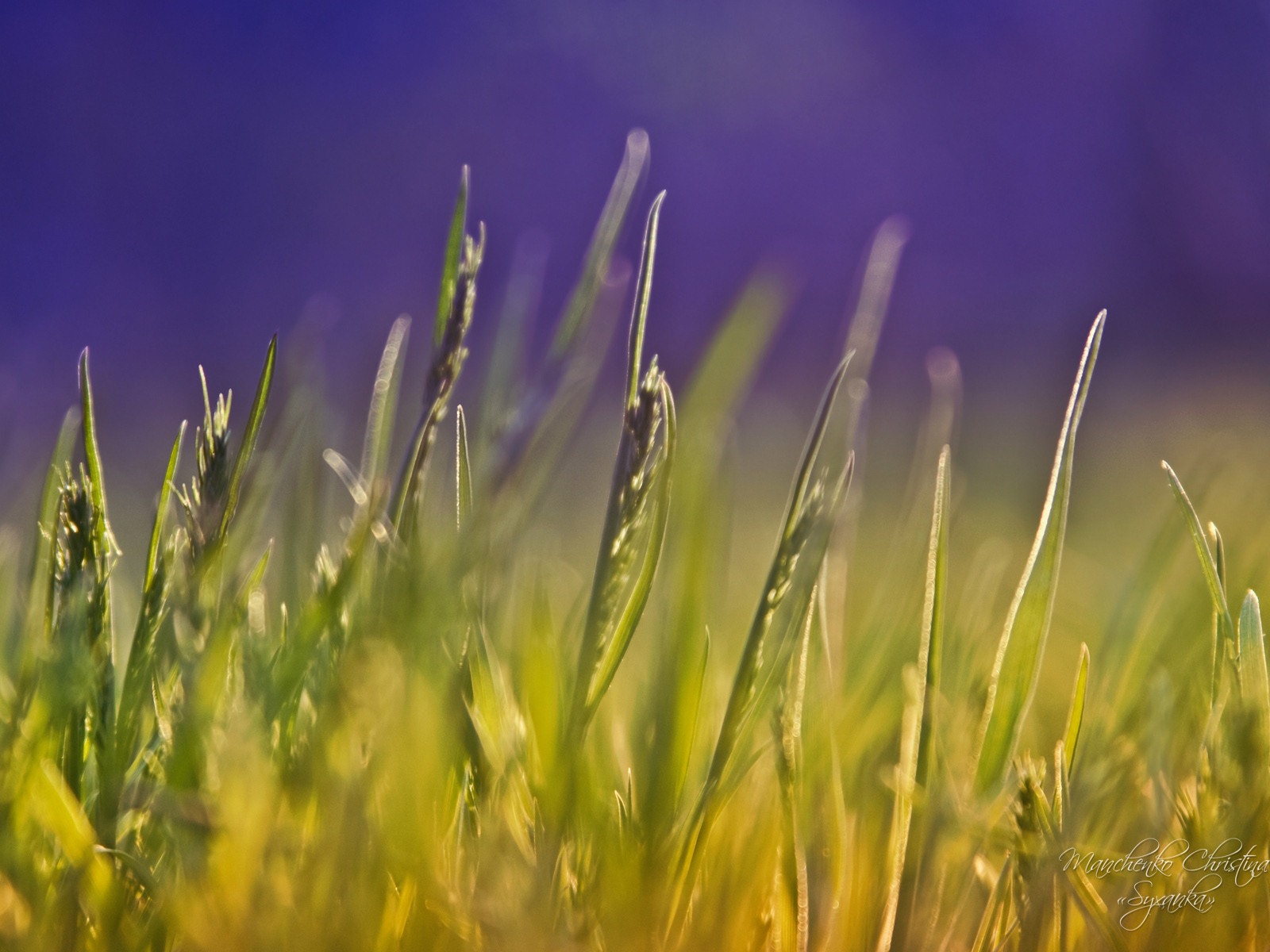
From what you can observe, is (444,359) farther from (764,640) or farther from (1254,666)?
(1254,666)

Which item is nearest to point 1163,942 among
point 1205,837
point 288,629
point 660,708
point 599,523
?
point 1205,837

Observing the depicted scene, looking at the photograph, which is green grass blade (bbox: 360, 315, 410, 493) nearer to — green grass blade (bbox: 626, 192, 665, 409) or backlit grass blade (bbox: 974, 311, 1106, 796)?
green grass blade (bbox: 626, 192, 665, 409)

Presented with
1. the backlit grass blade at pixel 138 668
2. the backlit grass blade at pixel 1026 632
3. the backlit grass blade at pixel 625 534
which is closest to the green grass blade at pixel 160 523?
the backlit grass blade at pixel 138 668

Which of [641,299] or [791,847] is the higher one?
[641,299]

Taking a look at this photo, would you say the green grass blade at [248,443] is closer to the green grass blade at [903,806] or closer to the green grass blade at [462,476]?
the green grass blade at [462,476]

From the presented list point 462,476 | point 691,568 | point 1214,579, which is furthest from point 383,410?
point 1214,579

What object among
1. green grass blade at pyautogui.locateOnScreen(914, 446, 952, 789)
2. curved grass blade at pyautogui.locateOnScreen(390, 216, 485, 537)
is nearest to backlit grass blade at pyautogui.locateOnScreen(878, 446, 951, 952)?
green grass blade at pyautogui.locateOnScreen(914, 446, 952, 789)
